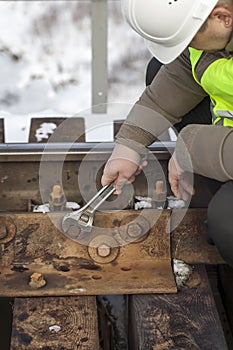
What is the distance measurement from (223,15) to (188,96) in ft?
2.16

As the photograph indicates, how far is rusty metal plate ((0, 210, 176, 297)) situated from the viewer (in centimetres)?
228

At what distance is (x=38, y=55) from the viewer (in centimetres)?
590

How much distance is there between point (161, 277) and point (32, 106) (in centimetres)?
294

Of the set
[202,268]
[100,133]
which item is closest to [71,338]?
[202,268]

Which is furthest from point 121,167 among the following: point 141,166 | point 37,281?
point 37,281

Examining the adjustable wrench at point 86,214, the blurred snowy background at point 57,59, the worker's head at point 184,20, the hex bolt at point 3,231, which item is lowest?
the blurred snowy background at point 57,59

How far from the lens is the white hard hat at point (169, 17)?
2002 millimetres

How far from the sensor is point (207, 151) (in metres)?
2.24

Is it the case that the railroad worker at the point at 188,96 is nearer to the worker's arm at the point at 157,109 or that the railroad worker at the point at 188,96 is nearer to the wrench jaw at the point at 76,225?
the worker's arm at the point at 157,109

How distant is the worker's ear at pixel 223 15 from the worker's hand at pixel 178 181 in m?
0.54

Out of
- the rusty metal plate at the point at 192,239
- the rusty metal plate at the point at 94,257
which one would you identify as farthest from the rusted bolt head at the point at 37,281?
the rusty metal plate at the point at 192,239

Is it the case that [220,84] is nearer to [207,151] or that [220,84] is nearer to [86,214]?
[207,151]

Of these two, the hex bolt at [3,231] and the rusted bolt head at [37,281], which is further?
the hex bolt at [3,231]

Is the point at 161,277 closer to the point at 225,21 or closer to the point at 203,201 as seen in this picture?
the point at 203,201
